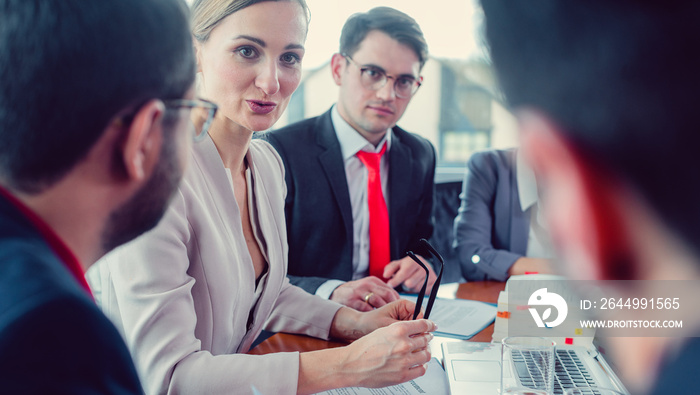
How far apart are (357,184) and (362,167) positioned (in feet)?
0.25

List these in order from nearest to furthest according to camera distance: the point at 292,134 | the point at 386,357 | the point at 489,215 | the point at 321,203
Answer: the point at 386,357, the point at 321,203, the point at 292,134, the point at 489,215

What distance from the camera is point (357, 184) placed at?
220cm

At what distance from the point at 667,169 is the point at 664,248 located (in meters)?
0.04

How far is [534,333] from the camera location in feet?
4.07

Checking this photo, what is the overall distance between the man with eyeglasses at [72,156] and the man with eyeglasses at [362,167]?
1439 millimetres

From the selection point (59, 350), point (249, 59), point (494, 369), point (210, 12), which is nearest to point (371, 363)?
point (494, 369)

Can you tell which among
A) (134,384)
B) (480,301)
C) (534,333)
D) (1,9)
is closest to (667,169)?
(134,384)

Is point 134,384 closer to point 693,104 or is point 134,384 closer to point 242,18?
point 693,104

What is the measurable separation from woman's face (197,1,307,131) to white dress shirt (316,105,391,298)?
0.83 m

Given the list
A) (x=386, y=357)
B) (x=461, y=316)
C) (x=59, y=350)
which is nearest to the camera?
(x=59, y=350)

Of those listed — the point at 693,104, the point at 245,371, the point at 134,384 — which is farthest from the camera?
the point at 245,371

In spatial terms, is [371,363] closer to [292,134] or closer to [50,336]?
[50,336]

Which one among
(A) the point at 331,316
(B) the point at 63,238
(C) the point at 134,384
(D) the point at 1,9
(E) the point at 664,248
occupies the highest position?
(D) the point at 1,9

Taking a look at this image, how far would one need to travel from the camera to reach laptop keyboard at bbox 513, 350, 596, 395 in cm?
96
